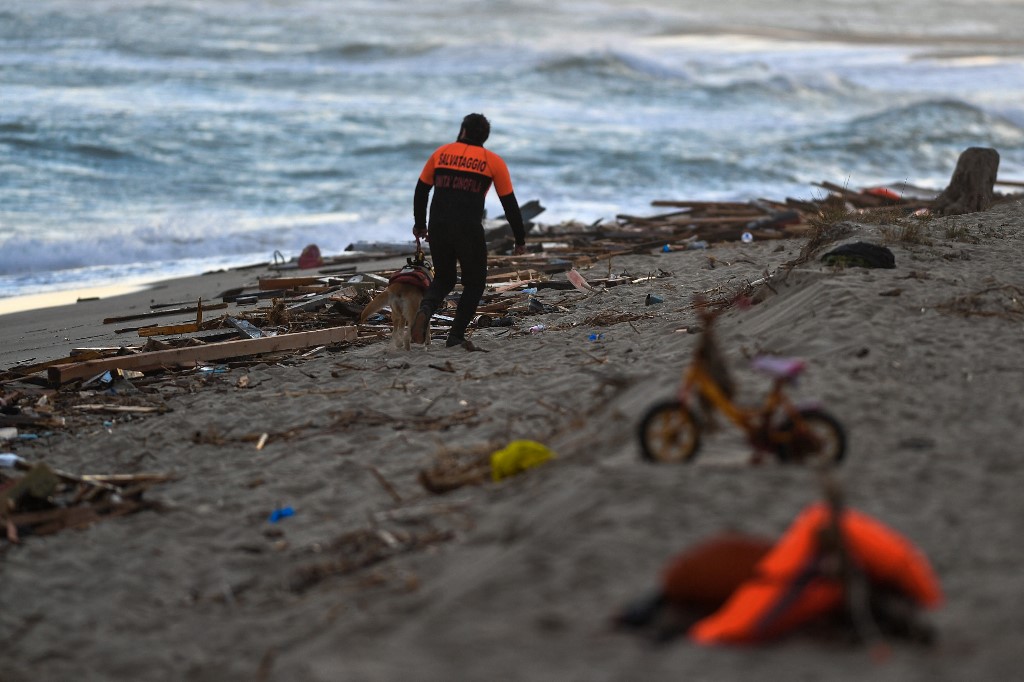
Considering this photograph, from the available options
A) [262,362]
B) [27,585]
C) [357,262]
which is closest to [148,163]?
[357,262]

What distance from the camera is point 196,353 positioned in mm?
9344

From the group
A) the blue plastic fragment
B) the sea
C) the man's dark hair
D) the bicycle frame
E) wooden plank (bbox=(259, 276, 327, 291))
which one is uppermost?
the sea

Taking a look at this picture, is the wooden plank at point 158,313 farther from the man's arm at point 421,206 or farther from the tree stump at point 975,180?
the tree stump at point 975,180

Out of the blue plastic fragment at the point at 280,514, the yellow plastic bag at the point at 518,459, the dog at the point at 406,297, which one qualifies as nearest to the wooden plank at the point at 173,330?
the dog at the point at 406,297

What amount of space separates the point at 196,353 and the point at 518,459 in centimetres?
455

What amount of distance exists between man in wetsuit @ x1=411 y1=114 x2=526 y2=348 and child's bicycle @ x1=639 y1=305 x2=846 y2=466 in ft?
15.2

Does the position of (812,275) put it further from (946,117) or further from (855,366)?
(946,117)

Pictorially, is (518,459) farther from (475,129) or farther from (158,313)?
(158,313)

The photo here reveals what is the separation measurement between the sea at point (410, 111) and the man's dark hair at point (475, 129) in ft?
28.0

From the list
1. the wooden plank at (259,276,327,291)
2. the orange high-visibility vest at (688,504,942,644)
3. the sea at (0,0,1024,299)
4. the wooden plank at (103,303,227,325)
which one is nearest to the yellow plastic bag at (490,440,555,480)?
the orange high-visibility vest at (688,504,942,644)

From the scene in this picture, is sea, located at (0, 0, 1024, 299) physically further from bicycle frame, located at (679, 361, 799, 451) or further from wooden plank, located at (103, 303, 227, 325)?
bicycle frame, located at (679, 361, 799, 451)

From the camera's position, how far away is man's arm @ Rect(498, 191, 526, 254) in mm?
9328

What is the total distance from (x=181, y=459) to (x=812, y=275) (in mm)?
4945

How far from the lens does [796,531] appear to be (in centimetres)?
362
